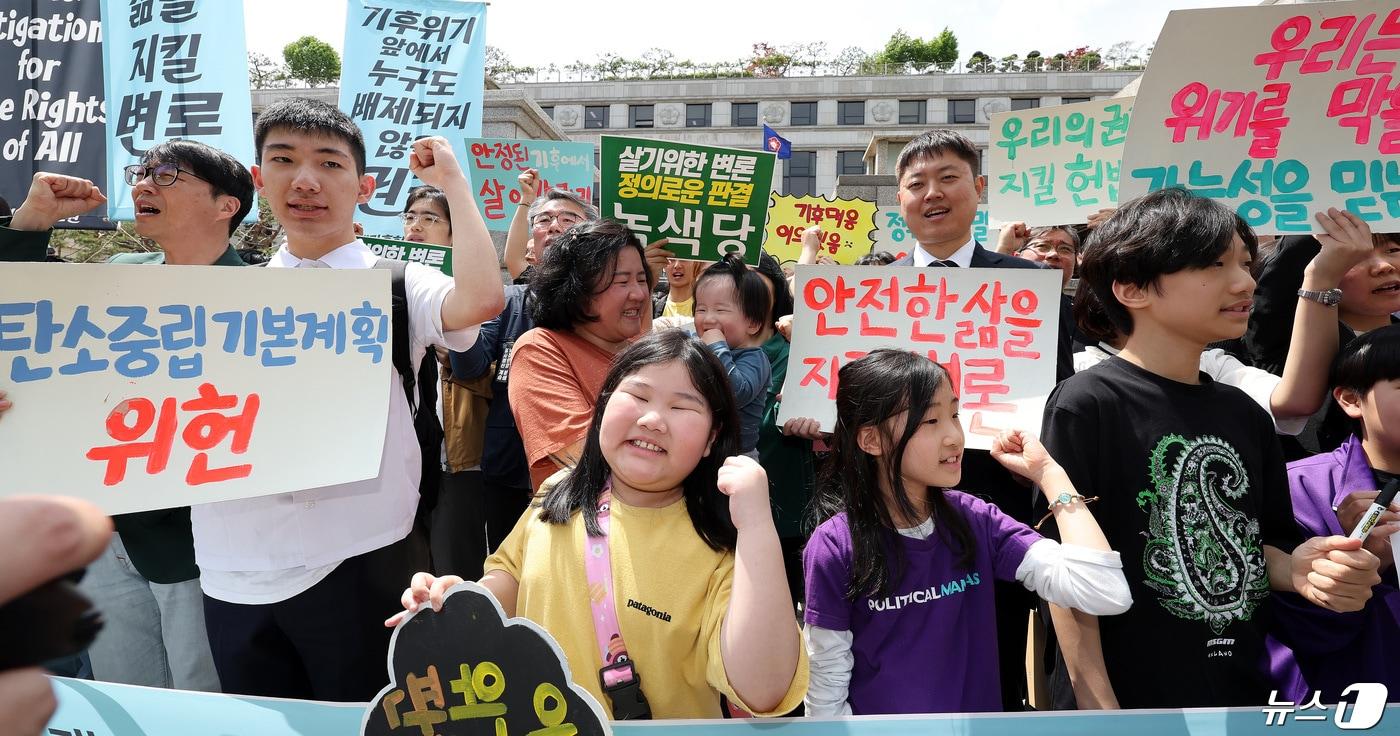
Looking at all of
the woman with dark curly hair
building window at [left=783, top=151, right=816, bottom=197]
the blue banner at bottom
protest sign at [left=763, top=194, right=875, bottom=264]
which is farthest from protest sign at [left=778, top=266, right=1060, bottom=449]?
building window at [left=783, top=151, right=816, bottom=197]

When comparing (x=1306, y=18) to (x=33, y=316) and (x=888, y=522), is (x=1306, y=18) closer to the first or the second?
(x=888, y=522)

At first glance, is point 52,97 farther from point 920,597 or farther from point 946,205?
point 920,597

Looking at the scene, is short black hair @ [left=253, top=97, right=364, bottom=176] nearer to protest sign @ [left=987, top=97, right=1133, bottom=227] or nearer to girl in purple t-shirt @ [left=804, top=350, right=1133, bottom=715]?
girl in purple t-shirt @ [left=804, top=350, right=1133, bottom=715]

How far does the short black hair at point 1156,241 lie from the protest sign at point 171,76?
386 centimetres

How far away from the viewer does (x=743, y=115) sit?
1767 inches

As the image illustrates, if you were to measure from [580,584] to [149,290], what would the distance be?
113cm

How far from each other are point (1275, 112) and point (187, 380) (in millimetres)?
3076

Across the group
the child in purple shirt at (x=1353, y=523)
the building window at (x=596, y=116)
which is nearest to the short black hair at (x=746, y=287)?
the child in purple shirt at (x=1353, y=523)

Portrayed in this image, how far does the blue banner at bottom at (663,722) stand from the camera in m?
1.49

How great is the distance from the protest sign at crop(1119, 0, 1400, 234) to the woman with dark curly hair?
1546 millimetres

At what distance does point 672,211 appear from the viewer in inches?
128

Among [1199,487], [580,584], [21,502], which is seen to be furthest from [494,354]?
[21,502]

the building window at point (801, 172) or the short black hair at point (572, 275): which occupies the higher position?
the building window at point (801, 172)

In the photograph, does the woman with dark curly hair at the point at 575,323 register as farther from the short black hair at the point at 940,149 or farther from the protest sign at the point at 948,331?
the short black hair at the point at 940,149
